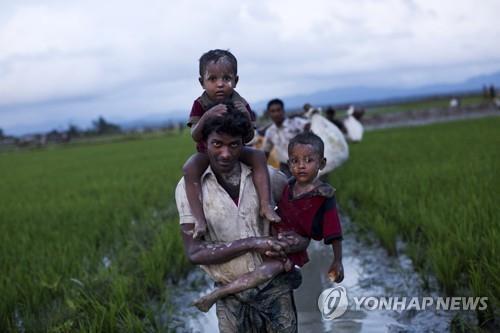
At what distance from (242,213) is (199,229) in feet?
0.56

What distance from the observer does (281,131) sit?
4.95m

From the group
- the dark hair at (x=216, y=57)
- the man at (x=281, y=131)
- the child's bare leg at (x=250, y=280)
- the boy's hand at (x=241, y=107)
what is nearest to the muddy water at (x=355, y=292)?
the man at (x=281, y=131)

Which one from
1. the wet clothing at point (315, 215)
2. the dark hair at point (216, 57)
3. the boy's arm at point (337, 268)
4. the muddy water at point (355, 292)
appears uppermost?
the dark hair at point (216, 57)

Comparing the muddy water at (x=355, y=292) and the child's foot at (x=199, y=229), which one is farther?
the muddy water at (x=355, y=292)

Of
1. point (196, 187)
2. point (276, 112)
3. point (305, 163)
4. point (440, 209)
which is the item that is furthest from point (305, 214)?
point (276, 112)

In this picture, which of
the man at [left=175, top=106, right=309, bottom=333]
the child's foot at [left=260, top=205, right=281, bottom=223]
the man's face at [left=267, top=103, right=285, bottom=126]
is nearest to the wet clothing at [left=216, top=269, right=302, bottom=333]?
the man at [left=175, top=106, right=309, bottom=333]

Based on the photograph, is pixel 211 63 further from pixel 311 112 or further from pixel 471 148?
pixel 471 148

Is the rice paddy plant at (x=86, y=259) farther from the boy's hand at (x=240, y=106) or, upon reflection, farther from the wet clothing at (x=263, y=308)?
the boy's hand at (x=240, y=106)

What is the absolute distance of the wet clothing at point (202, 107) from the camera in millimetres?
1741

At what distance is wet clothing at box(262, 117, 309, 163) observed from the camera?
4.92 metres

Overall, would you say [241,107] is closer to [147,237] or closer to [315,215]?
[315,215]

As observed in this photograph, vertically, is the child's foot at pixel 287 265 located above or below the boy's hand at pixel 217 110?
below

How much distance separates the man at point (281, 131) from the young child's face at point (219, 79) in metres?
3.11

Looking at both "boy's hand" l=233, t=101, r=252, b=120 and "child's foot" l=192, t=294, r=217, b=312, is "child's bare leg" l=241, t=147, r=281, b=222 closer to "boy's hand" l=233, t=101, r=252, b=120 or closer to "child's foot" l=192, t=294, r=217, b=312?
"boy's hand" l=233, t=101, r=252, b=120
